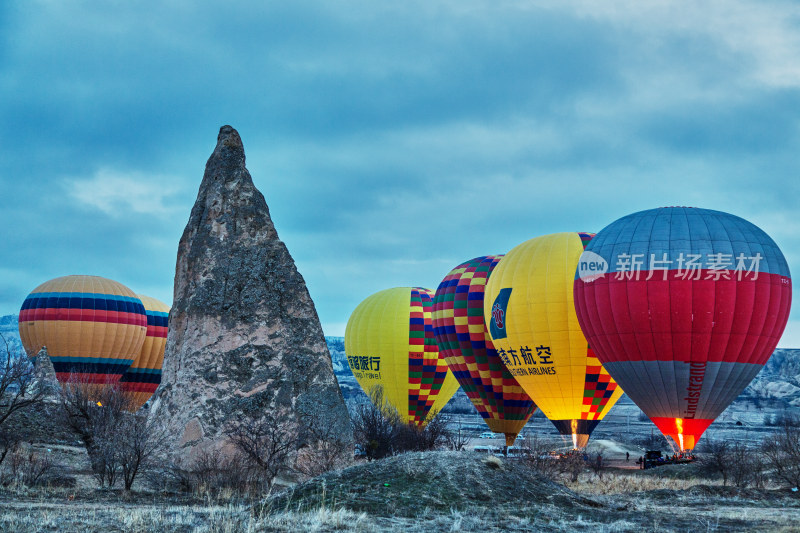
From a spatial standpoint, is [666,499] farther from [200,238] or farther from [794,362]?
[794,362]

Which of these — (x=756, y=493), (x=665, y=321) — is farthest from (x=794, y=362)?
(x=756, y=493)

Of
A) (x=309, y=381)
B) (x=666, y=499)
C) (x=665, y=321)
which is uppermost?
(x=665, y=321)

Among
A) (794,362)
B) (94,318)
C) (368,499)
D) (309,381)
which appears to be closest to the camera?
(368,499)

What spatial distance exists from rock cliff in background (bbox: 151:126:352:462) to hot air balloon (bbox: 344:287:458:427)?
3066cm

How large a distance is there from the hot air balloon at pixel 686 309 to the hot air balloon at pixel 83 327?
27.4 m

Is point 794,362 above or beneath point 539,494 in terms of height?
above

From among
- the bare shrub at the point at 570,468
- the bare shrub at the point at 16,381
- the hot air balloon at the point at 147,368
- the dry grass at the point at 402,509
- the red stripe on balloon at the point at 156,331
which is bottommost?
Answer: the bare shrub at the point at 570,468

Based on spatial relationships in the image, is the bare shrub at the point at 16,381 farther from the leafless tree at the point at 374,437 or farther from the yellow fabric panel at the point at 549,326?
the yellow fabric panel at the point at 549,326

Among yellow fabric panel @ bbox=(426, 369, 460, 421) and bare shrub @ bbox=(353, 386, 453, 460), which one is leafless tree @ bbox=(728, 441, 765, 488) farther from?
yellow fabric panel @ bbox=(426, 369, 460, 421)

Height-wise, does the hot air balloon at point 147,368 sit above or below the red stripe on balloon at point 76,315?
below

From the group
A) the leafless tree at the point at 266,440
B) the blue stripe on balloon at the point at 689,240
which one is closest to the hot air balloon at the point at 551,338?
the blue stripe on balloon at the point at 689,240

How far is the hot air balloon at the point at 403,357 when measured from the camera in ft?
159

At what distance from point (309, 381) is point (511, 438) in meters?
27.7

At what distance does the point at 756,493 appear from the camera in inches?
730
